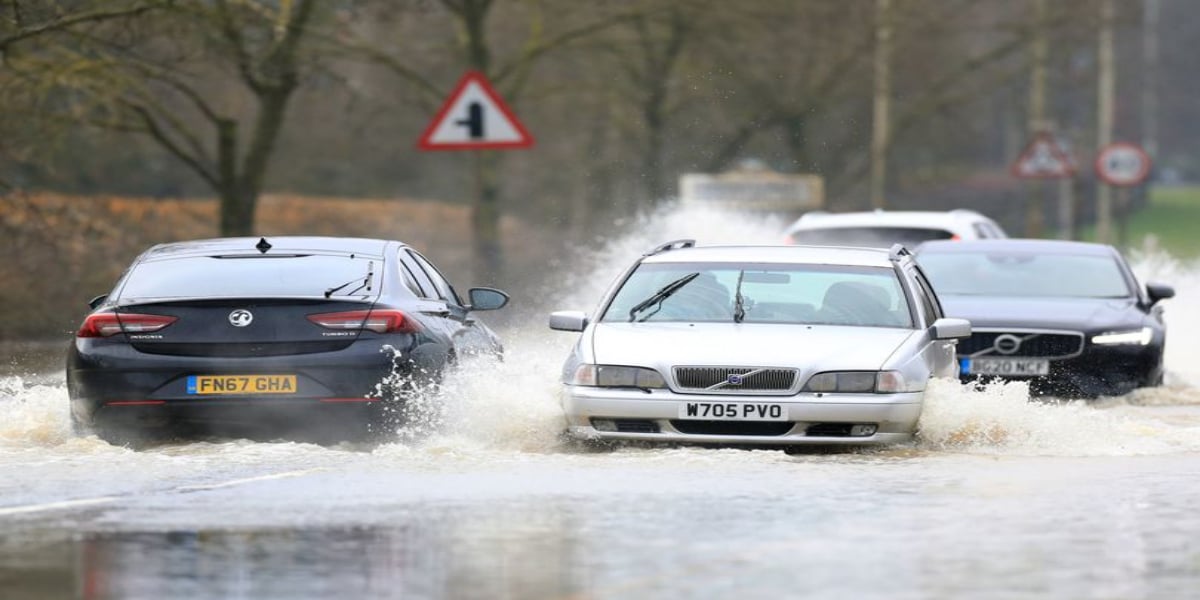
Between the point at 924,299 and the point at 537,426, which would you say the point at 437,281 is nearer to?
the point at 537,426

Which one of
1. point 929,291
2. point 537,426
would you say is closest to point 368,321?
point 537,426

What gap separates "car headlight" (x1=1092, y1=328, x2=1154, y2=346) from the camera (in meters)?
19.6

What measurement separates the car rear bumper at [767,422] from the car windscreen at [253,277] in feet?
5.19

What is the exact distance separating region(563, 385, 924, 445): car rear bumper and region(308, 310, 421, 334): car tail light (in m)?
1.12

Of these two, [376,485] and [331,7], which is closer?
[376,485]

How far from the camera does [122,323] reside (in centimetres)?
1425

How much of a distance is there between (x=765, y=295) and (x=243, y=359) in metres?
3.10

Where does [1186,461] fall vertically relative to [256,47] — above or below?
below

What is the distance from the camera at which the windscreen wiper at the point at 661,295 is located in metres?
15.2

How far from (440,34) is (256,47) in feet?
62.0

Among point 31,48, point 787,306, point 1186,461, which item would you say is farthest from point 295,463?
point 31,48

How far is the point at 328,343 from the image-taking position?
559 inches

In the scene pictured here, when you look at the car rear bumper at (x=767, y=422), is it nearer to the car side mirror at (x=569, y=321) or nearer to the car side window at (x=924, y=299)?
the car side mirror at (x=569, y=321)

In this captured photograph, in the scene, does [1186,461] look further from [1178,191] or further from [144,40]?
[1178,191]
